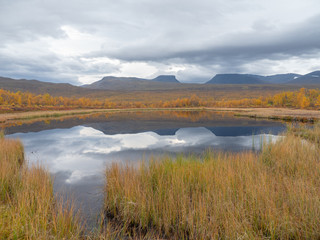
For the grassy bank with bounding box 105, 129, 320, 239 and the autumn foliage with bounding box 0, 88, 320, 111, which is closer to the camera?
the grassy bank with bounding box 105, 129, 320, 239

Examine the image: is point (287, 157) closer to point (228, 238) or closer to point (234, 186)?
point (234, 186)

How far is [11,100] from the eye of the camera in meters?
63.3

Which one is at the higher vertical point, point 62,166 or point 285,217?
point 285,217

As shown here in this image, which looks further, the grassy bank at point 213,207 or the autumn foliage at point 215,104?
the autumn foliage at point 215,104

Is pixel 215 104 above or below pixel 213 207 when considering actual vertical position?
above

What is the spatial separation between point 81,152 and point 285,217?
13.6m

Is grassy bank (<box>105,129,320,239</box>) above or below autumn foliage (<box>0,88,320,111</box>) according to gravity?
below

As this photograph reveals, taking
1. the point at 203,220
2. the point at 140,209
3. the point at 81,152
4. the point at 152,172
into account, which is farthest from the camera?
the point at 81,152

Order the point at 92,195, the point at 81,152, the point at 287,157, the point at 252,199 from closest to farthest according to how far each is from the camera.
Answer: the point at 252,199
the point at 92,195
the point at 287,157
the point at 81,152

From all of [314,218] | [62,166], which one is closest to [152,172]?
[314,218]

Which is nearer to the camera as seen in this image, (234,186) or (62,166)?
(234,186)

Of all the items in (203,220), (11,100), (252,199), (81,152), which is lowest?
(81,152)

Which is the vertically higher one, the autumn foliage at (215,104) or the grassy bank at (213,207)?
the autumn foliage at (215,104)

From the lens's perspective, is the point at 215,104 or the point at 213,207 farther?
the point at 215,104
